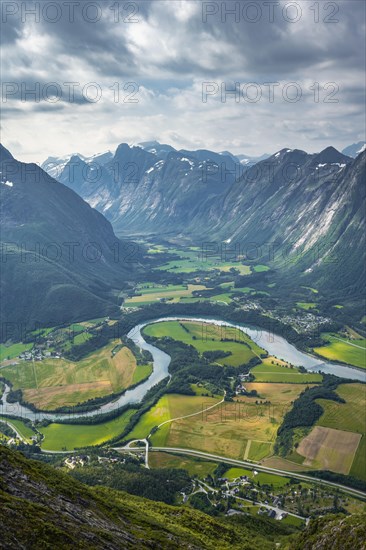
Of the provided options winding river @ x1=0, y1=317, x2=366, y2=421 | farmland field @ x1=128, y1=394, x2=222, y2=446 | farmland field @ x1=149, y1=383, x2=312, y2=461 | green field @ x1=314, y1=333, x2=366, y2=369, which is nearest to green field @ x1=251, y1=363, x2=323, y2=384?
winding river @ x1=0, y1=317, x2=366, y2=421

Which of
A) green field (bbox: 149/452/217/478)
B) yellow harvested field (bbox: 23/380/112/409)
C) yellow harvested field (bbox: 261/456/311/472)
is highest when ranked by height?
yellow harvested field (bbox: 23/380/112/409)

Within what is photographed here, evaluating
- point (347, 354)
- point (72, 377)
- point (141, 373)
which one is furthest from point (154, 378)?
point (347, 354)

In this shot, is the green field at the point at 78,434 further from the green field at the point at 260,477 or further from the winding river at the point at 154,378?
the green field at the point at 260,477

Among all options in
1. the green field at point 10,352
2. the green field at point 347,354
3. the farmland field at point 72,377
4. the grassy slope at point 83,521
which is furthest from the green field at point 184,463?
the green field at point 10,352

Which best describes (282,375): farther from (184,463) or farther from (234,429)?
(184,463)

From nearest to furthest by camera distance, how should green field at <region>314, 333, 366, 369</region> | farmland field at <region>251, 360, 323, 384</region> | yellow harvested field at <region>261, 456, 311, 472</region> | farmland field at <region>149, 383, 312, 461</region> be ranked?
yellow harvested field at <region>261, 456, 311, 472</region>, farmland field at <region>149, 383, 312, 461</region>, farmland field at <region>251, 360, 323, 384</region>, green field at <region>314, 333, 366, 369</region>

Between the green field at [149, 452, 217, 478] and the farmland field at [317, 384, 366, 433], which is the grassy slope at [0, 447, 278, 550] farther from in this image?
the farmland field at [317, 384, 366, 433]

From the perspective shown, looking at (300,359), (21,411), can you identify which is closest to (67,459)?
(21,411)
